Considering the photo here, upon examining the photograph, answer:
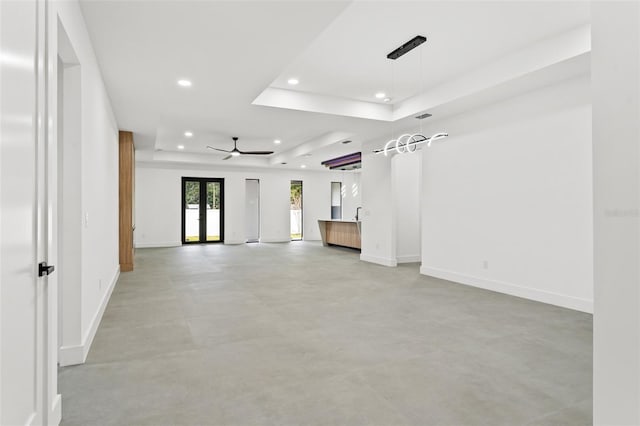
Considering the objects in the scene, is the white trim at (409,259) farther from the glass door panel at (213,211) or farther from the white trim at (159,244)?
the white trim at (159,244)

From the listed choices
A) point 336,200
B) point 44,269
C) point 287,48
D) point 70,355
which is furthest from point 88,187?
point 336,200

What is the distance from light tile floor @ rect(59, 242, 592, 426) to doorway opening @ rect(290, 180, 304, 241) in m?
8.76

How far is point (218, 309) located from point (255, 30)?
2979mm

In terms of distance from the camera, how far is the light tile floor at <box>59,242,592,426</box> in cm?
211

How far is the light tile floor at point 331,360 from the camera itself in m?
2.11

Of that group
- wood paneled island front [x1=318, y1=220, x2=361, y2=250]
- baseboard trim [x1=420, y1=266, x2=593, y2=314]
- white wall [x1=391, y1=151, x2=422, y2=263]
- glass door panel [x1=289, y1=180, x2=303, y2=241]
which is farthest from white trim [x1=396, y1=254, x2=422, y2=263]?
glass door panel [x1=289, y1=180, x2=303, y2=241]

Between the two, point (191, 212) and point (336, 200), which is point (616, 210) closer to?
point (191, 212)

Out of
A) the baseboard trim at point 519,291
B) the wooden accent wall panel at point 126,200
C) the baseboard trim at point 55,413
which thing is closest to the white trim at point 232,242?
the wooden accent wall panel at point 126,200

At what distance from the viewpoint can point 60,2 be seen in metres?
2.18

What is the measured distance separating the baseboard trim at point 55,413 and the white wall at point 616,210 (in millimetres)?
2347

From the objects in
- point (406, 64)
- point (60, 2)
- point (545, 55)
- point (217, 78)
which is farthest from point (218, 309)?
point (545, 55)

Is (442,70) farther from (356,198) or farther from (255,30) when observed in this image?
(356,198)

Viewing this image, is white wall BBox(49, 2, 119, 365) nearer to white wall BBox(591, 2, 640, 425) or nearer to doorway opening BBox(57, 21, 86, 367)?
doorway opening BBox(57, 21, 86, 367)

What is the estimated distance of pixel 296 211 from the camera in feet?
46.2
